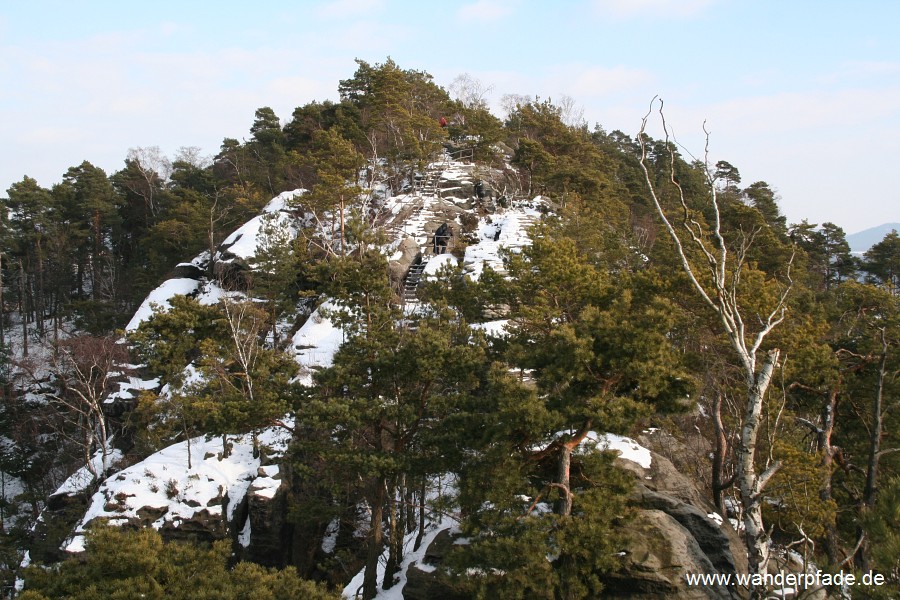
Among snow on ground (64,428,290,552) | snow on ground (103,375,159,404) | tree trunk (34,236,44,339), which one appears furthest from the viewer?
tree trunk (34,236,44,339)

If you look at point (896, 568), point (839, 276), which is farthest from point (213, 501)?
point (839, 276)

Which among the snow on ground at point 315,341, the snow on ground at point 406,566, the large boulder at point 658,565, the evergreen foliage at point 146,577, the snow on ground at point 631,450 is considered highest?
the snow on ground at point 315,341

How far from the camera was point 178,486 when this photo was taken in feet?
48.0

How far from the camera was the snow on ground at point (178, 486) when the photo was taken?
13609 mm

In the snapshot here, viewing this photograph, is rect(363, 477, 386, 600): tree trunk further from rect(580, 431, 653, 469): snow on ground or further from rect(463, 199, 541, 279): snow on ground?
rect(463, 199, 541, 279): snow on ground

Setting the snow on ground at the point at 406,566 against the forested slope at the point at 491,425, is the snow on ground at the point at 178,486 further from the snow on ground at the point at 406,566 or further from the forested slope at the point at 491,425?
the snow on ground at the point at 406,566

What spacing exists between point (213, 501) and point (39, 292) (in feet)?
99.6

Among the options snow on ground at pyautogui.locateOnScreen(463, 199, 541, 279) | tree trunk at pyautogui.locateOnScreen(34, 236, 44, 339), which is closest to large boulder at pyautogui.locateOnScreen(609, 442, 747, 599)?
snow on ground at pyautogui.locateOnScreen(463, 199, 541, 279)

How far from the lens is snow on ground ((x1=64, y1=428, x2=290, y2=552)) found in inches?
536

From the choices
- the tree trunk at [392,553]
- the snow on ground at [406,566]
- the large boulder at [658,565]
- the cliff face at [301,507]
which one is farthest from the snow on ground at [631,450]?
the tree trunk at [392,553]

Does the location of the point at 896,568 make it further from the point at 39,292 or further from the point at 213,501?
the point at 39,292

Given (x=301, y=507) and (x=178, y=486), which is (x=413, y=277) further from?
(x=301, y=507)

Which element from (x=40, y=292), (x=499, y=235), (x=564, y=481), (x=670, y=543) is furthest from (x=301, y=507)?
(x=40, y=292)

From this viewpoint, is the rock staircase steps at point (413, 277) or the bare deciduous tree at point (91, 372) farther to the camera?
the rock staircase steps at point (413, 277)
